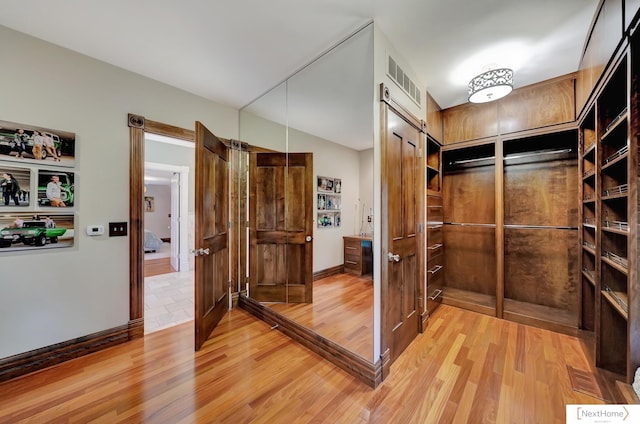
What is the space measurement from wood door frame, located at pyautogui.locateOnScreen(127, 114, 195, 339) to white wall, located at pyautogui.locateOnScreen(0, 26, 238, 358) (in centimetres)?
4

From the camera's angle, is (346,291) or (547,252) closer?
(346,291)

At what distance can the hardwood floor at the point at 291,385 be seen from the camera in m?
1.49

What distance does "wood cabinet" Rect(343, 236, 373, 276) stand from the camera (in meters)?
2.18

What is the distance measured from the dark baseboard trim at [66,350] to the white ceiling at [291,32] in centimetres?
251

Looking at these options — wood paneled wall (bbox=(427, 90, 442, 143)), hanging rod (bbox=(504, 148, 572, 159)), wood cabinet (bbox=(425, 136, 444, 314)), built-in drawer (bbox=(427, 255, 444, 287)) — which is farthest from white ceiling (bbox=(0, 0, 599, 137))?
built-in drawer (bbox=(427, 255, 444, 287))

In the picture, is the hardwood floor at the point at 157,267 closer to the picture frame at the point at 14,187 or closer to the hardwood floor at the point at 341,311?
the picture frame at the point at 14,187

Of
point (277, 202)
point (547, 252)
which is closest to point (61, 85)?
point (277, 202)

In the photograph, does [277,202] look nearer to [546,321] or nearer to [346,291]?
[346,291]

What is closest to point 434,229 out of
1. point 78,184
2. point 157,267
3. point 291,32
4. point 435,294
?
point 435,294

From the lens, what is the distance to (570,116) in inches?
93.9

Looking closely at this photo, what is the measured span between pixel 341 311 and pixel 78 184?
2706mm

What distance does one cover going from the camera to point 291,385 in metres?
1.75

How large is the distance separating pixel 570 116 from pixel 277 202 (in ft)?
10.5

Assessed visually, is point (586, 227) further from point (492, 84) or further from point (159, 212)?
point (159, 212)
